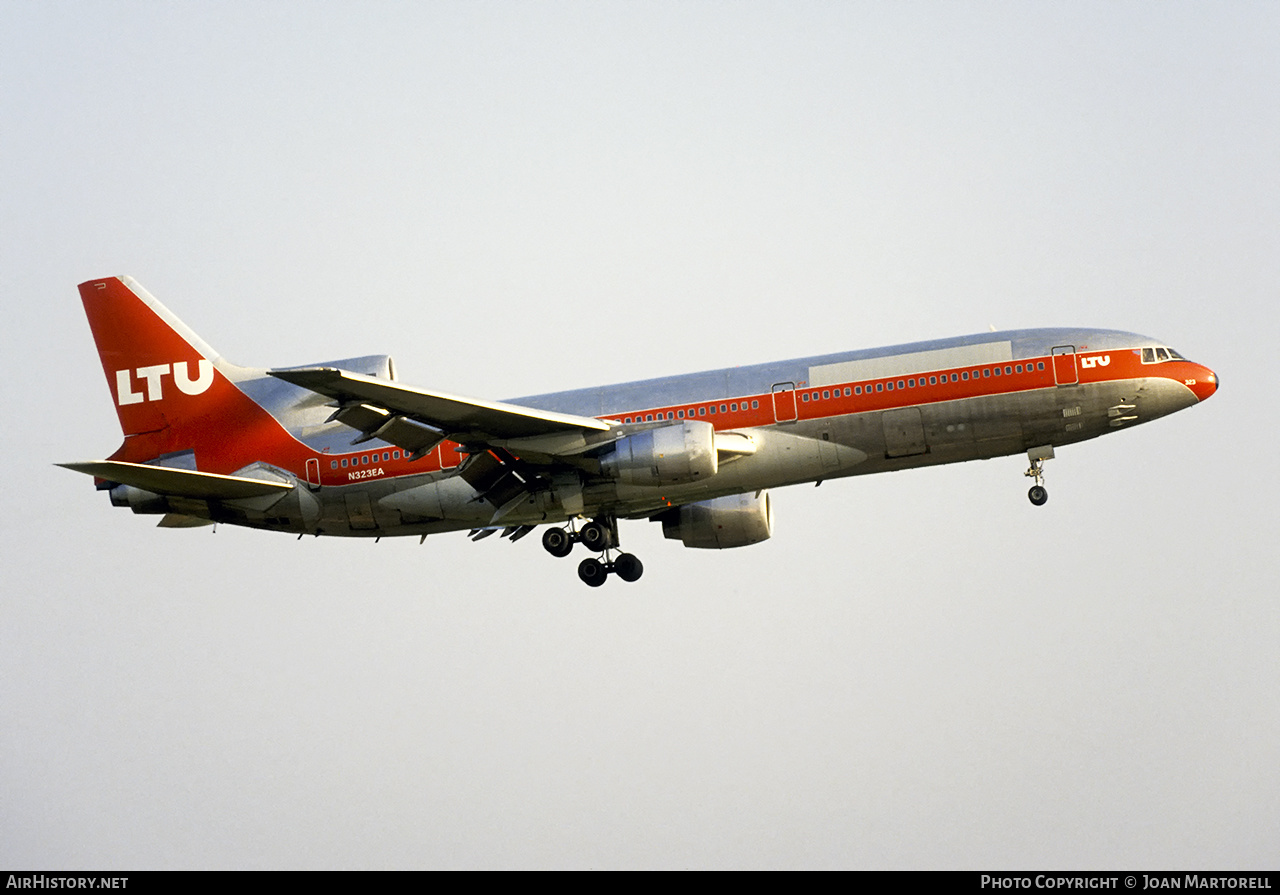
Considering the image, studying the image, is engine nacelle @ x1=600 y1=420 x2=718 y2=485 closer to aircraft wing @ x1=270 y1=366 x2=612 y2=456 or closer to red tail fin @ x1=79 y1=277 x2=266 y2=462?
aircraft wing @ x1=270 y1=366 x2=612 y2=456

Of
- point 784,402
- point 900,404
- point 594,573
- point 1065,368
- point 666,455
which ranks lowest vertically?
point 594,573

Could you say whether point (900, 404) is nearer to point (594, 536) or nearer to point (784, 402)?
point (784, 402)

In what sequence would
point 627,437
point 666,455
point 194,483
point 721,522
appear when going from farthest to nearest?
point 721,522 → point 194,483 → point 627,437 → point 666,455

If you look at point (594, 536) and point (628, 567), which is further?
point (628, 567)

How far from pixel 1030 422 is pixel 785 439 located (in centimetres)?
654

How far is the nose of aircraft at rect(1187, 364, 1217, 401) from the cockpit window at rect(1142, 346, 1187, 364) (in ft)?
2.02

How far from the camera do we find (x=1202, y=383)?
1729 inches

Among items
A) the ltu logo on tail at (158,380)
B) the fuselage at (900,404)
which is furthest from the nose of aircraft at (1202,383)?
the ltu logo on tail at (158,380)

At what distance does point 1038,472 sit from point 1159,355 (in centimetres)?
449

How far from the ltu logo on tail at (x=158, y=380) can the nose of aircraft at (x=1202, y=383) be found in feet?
93.1

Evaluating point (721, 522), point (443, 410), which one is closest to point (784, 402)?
point (721, 522)

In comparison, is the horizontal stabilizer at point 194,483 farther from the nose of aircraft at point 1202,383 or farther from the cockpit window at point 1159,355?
the nose of aircraft at point 1202,383

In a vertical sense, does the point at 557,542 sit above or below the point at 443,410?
below
